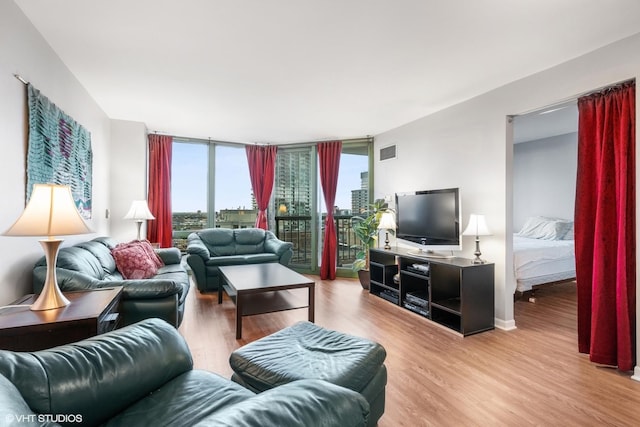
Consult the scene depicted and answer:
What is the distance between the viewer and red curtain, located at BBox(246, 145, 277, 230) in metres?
5.53

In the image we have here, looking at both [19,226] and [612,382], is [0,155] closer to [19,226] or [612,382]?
[19,226]

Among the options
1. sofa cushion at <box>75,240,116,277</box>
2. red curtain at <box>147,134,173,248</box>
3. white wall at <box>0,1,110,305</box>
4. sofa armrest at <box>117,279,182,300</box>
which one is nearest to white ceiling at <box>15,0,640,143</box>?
white wall at <box>0,1,110,305</box>

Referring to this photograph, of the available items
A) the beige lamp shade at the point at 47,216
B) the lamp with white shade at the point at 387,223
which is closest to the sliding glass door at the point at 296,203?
the lamp with white shade at the point at 387,223

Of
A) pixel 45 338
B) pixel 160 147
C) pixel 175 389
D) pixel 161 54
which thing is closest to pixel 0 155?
pixel 45 338

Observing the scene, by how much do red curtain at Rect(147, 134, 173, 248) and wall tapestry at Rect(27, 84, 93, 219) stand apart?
1.46 meters

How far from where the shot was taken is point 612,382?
6.79 feet

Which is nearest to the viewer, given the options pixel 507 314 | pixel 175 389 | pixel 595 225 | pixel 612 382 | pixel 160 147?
pixel 175 389

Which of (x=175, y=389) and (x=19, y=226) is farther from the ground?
(x=19, y=226)

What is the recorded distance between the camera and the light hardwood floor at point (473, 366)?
1756mm

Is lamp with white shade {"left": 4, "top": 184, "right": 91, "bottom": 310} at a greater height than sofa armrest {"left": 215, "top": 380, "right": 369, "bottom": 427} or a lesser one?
greater

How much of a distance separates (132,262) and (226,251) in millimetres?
1825

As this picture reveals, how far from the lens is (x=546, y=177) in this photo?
17.8 ft

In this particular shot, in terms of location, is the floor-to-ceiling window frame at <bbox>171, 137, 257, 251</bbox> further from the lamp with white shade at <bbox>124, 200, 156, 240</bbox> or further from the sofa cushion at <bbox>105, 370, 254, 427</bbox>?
the sofa cushion at <bbox>105, 370, 254, 427</bbox>

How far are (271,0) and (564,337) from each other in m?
3.64
